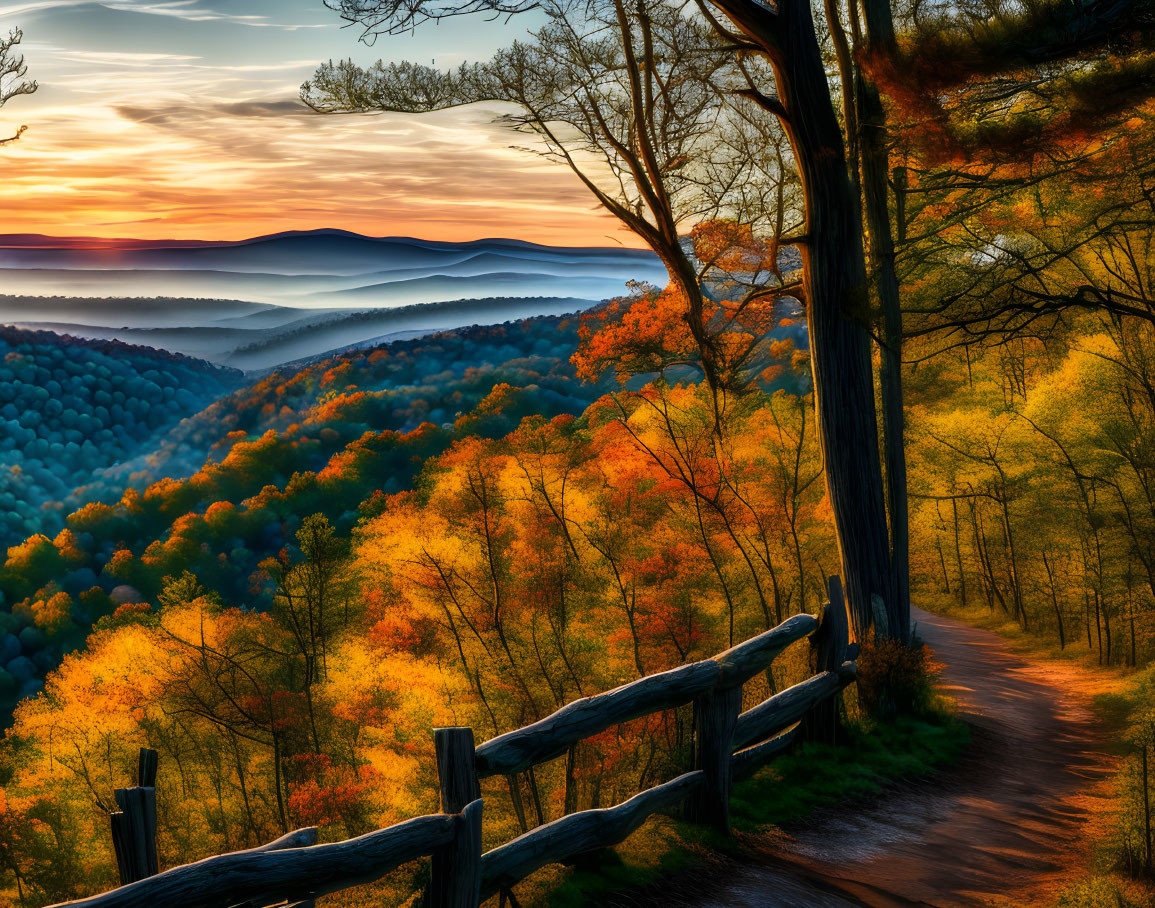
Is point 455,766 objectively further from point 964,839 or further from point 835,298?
point 835,298

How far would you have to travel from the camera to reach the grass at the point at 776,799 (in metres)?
3.93

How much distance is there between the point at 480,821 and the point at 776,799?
2.57 m

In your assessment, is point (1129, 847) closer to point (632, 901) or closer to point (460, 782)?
point (632, 901)

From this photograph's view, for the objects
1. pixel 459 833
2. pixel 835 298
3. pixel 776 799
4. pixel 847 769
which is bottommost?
pixel 847 769

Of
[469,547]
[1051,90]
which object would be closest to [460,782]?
[1051,90]

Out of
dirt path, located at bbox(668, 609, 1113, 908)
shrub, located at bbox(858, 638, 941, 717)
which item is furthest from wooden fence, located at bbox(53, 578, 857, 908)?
shrub, located at bbox(858, 638, 941, 717)

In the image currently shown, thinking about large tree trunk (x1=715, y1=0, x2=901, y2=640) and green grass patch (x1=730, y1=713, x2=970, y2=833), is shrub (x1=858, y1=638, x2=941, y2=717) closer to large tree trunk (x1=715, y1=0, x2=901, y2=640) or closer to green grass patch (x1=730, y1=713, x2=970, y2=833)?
green grass patch (x1=730, y1=713, x2=970, y2=833)

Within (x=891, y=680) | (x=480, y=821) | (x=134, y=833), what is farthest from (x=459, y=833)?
(x=891, y=680)

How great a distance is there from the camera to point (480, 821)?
10.9 ft

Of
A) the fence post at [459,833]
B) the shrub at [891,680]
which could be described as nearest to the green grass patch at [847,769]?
the shrub at [891,680]

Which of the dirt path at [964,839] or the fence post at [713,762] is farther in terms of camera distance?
the fence post at [713,762]

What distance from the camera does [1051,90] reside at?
19.4 feet

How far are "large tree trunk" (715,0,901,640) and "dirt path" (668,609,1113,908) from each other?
5.55 ft

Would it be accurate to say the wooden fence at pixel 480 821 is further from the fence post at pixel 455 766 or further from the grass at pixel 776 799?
the grass at pixel 776 799
